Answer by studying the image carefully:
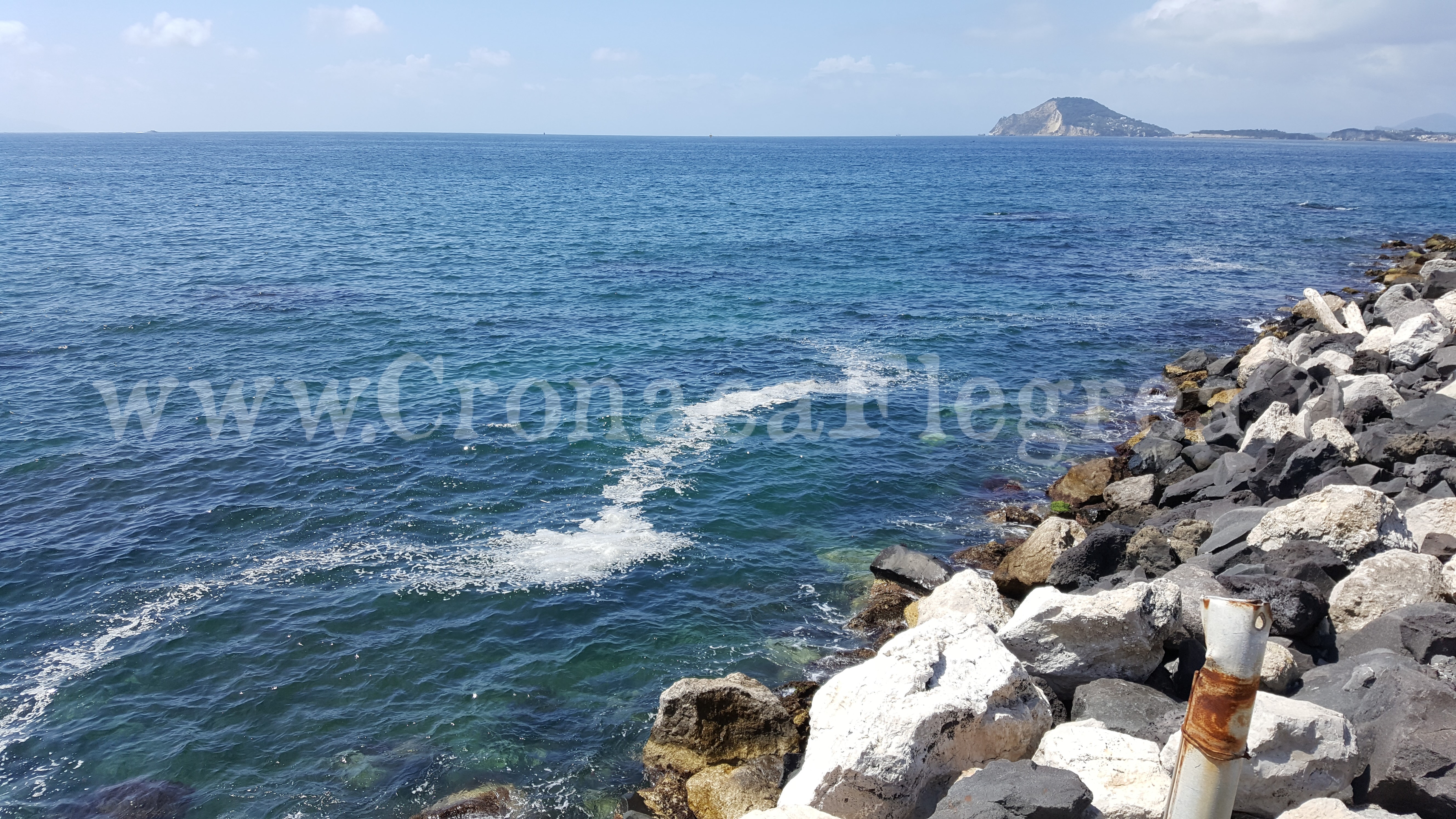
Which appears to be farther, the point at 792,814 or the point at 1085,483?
the point at 1085,483

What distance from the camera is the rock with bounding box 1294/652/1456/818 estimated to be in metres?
8.32

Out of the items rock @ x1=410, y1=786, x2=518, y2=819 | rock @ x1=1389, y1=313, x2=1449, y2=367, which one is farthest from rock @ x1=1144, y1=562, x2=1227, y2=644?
rock @ x1=1389, y1=313, x2=1449, y2=367

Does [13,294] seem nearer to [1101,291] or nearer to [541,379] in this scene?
[541,379]

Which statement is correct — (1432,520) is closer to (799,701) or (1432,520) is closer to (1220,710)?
(799,701)

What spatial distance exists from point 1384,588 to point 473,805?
13.6 meters

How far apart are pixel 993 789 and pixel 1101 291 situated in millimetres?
43939

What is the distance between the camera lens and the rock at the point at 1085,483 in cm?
2300

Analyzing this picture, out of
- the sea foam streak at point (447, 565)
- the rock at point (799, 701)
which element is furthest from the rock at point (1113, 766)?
the sea foam streak at point (447, 565)

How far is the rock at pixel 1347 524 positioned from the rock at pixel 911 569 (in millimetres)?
A: 6421

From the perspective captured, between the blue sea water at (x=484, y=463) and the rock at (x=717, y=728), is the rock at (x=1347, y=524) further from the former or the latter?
the rock at (x=717, y=728)

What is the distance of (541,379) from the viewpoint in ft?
109

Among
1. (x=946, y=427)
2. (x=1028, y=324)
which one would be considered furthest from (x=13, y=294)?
(x=1028, y=324)

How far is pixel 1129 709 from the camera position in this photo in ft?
35.2

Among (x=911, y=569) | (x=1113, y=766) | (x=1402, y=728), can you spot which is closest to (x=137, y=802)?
(x=1113, y=766)
